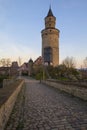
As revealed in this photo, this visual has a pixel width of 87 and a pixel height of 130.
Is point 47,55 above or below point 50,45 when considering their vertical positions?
below

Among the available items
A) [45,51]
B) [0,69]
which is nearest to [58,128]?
[45,51]

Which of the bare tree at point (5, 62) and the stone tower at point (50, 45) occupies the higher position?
the stone tower at point (50, 45)

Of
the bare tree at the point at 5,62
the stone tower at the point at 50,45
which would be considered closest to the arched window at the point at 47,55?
the stone tower at the point at 50,45

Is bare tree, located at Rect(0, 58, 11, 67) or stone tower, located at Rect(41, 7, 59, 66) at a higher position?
stone tower, located at Rect(41, 7, 59, 66)

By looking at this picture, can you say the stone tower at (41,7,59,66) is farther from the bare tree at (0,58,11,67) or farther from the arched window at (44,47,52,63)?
the bare tree at (0,58,11,67)

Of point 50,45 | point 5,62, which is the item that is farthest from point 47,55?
point 5,62

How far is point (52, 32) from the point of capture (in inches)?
3524

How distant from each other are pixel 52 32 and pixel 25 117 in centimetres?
8374

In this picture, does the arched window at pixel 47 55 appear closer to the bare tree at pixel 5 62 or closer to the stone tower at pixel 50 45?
the stone tower at pixel 50 45

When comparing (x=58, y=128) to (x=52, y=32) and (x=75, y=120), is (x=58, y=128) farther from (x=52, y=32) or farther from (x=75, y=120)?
(x=52, y=32)

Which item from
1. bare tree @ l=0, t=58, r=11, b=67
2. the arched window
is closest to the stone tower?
the arched window

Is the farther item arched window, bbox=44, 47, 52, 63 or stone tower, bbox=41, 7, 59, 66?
stone tower, bbox=41, 7, 59, 66

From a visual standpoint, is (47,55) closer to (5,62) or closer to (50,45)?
(50,45)

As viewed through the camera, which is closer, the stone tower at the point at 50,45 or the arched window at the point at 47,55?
the arched window at the point at 47,55
